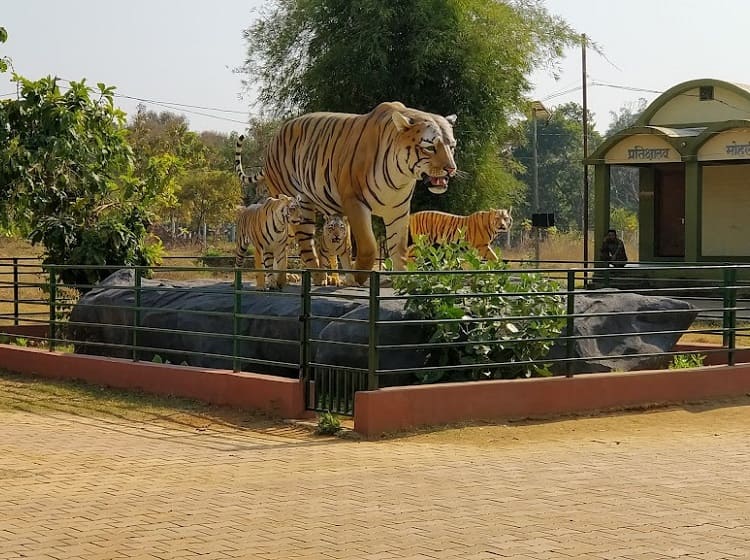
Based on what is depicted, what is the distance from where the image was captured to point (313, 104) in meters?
29.2

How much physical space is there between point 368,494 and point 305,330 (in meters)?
3.32

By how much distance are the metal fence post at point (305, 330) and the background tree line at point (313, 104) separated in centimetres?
669

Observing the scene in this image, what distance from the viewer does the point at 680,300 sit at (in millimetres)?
14055

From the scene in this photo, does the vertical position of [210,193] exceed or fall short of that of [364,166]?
it exceeds it

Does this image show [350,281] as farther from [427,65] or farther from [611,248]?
[427,65]

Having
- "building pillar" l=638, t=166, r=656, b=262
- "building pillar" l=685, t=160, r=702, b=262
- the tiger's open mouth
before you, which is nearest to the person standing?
"building pillar" l=685, t=160, r=702, b=262

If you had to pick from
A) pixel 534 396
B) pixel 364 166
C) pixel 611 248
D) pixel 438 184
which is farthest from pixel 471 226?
pixel 534 396

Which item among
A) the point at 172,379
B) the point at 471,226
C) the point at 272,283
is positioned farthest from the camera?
the point at 471,226

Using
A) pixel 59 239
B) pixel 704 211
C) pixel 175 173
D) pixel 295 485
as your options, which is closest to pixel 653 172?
pixel 704 211

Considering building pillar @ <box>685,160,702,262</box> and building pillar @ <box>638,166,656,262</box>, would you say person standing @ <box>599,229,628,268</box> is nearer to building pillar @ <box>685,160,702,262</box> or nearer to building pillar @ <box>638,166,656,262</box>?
building pillar @ <box>685,160,702,262</box>

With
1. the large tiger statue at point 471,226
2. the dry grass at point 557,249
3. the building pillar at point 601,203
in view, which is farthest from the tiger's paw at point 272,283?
the dry grass at point 557,249

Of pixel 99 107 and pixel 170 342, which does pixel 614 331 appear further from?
pixel 99 107

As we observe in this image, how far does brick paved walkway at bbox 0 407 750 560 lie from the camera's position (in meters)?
6.47

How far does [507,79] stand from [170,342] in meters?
16.8
